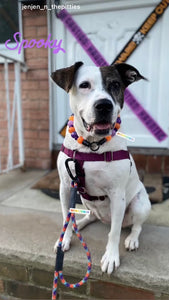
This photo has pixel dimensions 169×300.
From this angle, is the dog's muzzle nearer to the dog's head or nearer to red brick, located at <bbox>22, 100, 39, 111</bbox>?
the dog's head

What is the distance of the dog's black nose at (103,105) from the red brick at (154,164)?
236 cm

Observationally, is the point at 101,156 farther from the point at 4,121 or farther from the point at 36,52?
the point at 4,121

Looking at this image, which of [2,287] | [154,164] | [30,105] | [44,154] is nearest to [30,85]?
[30,105]

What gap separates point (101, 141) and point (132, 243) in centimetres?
84

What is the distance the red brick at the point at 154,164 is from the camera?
3.49 metres

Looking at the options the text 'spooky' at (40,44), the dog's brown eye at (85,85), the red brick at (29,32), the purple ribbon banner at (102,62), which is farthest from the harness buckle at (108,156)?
the red brick at (29,32)

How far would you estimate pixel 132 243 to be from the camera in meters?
1.78

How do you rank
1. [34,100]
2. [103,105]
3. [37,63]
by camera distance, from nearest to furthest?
1. [103,105]
2. [37,63]
3. [34,100]

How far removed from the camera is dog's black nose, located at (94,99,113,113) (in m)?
1.32

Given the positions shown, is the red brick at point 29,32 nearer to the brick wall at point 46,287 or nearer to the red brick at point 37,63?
the red brick at point 37,63

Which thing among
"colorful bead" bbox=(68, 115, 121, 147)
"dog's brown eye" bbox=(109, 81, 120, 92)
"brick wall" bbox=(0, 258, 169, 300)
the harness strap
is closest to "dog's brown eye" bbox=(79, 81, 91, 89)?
"dog's brown eye" bbox=(109, 81, 120, 92)

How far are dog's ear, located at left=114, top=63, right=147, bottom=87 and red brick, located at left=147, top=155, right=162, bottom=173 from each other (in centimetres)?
201

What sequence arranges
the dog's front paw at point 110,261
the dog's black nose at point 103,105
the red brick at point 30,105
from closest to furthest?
1. the dog's black nose at point 103,105
2. the dog's front paw at point 110,261
3. the red brick at point 30,105

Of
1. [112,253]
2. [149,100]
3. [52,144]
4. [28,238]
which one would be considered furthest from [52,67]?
[112,253]
